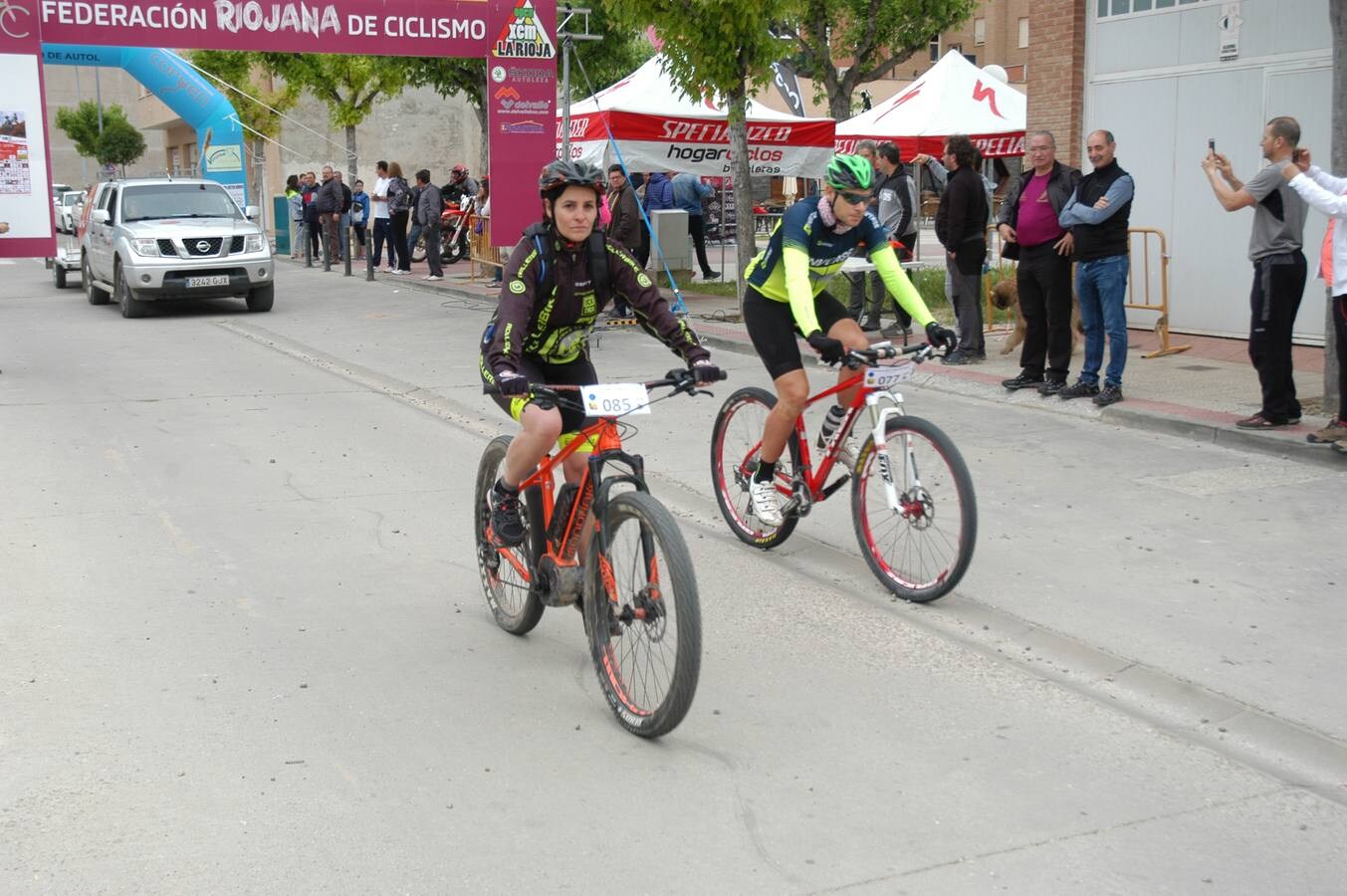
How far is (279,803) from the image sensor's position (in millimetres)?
4133

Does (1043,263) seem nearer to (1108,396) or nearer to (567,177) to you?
(1108,396)

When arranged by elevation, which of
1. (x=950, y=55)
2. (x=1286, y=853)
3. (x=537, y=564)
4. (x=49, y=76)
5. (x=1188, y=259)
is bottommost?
(x=1286, y=853)

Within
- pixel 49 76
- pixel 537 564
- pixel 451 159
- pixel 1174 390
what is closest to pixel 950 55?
pixel 1174 390

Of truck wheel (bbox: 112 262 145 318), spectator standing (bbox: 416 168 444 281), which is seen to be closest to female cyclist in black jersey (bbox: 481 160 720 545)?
truck wheel (bbox: 112 262 145 318)

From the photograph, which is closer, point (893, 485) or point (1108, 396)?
point (893, 485)

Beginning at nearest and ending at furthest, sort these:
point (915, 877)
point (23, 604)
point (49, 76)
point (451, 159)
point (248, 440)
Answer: point (915, 877)
point (23, 604)
point (248, 440)
point (451, 159)
point (49, 76)

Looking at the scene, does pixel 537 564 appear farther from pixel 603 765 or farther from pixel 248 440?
pixel 248 440

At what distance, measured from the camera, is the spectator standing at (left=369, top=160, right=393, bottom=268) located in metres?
25.8

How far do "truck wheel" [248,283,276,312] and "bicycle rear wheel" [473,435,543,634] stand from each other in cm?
1437

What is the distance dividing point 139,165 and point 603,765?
248 feet

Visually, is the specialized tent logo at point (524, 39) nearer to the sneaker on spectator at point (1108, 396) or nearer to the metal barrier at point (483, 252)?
the metal barrier at point (483, 252)

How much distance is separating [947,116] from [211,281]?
1109cm

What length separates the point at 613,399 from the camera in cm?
461

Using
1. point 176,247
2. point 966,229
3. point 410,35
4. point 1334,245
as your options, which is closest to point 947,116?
point 410,35
